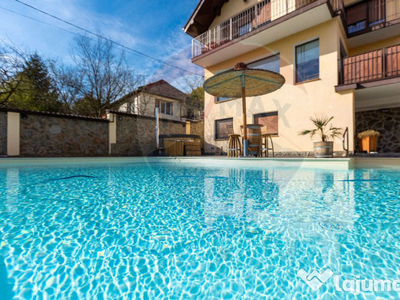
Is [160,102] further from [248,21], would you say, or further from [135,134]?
[248,21]

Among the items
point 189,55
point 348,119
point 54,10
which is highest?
point 54,10

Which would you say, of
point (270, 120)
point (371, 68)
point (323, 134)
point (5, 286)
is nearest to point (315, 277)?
point (5, 286)

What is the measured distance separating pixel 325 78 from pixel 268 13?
388 centimetres

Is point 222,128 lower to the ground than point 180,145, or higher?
higher

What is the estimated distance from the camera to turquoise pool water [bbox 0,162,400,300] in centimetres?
72

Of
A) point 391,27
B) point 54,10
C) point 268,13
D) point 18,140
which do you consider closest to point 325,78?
point 391,27

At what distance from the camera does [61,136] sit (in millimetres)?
8375

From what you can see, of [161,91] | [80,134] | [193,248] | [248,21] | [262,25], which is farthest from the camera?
[161,91]

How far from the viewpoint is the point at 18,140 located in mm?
7328

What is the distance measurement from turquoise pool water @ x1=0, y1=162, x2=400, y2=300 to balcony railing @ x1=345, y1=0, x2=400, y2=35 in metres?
8.99

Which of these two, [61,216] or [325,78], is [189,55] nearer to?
[325,78]

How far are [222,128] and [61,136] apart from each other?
6978mm

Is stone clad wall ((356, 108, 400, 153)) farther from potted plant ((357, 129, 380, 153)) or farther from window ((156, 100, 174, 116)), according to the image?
window ((156, 100, 174, 116))

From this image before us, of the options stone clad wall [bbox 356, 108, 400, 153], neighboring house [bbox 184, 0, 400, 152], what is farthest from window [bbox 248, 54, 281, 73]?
stone clad wall [bbox 356, 108, 400, 153]
